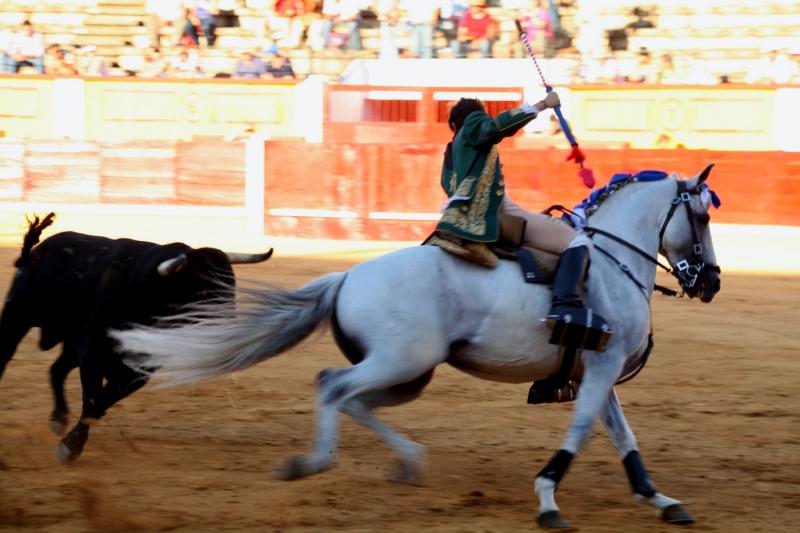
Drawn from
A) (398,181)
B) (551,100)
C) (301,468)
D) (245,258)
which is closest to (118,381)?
(245,258)

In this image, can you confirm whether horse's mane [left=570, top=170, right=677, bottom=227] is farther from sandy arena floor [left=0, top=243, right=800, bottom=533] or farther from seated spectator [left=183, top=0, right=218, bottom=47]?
seated spectator [left=183, top=0, right=218, bottom=47]

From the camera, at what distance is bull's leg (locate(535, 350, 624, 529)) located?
4.06 metres

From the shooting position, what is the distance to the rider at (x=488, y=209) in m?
4.22

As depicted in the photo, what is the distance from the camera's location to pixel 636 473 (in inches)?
169

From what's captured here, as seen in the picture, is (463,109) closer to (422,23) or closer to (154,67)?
(422,23)

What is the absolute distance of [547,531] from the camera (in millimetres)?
4016

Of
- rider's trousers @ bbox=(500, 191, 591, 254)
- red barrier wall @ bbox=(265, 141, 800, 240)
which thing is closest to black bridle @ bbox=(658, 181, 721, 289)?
rider's trousers @ bbox=(500, 191, 591, 254)

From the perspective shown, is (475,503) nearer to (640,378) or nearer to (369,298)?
(369,298)

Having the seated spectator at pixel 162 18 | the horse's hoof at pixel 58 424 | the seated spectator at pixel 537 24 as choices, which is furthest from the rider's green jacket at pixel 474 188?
the seated spectator at pixel 162 18

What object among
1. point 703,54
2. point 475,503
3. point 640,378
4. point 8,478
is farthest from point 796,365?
point 703,54

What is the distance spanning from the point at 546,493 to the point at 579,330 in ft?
1.88

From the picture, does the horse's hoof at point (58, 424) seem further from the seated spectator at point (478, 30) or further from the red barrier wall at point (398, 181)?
the seated spectator at point (478, 30)

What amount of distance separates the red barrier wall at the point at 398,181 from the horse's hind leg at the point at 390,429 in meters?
9.80

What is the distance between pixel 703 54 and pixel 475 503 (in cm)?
1540
